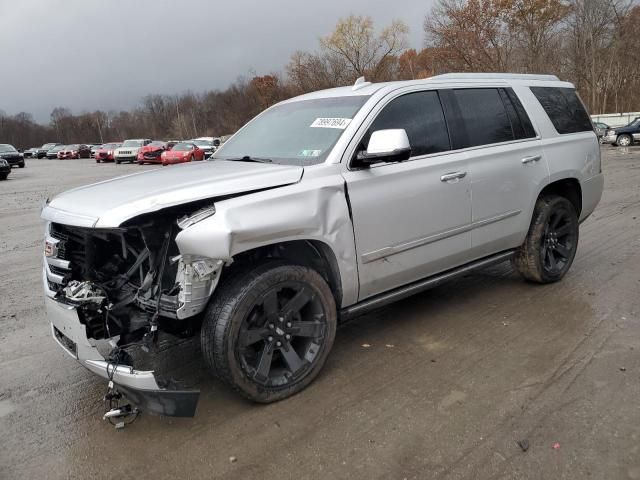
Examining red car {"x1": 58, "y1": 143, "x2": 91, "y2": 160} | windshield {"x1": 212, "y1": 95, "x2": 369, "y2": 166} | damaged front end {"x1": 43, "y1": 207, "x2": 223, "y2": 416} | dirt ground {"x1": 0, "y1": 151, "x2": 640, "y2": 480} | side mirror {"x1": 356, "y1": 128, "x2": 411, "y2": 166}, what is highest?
red car {"x1": 58, "y1": 143, "x2": 91, "y2": 160}

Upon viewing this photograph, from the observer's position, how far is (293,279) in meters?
3.13

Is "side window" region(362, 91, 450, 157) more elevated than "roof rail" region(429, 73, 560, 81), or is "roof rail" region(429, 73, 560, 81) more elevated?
"roof rail" region(429, 73, 560, 81)

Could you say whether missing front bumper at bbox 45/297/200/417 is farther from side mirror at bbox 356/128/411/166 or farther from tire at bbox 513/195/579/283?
tire at bbox 513/195/579/283

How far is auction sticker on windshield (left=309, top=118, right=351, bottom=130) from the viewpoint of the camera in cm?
360

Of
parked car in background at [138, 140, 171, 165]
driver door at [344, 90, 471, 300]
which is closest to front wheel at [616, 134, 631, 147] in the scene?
parked car in background at [138, 140, 171, 165]

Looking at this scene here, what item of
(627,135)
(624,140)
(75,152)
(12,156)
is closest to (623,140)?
(624,140)

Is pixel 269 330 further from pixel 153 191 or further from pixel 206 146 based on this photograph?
pixel 206 146

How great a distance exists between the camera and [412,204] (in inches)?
144

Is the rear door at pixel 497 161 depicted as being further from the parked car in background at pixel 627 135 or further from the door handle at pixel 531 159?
the parked car in background at pixel 627 135

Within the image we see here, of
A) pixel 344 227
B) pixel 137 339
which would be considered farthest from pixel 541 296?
pixel 137 339

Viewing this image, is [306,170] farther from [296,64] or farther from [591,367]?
[296,64]

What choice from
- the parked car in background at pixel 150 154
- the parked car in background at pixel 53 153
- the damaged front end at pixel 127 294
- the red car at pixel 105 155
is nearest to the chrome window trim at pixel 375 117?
the damaged front end at pixel 127 294

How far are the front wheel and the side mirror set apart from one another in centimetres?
2943

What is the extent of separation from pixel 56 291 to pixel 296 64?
50.9 metres
